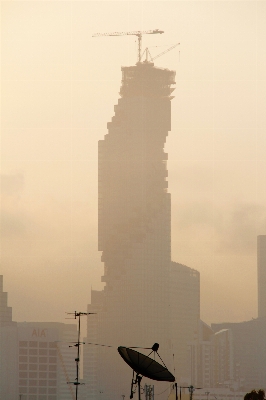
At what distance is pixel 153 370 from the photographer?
343ft

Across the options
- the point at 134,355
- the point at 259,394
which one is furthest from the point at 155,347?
the point at 259,394

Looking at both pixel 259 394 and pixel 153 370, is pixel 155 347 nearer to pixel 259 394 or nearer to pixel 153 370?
pixel 153 370

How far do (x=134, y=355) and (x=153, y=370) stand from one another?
2516 millimetres

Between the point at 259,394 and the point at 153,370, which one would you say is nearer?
the point at 153,370

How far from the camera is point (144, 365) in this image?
104 m

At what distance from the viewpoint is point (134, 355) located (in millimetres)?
103812

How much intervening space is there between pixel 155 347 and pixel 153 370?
22.7ft

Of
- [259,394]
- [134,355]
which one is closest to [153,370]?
[134,355]

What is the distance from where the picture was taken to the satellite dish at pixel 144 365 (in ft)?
340

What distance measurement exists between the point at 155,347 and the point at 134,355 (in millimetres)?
6022

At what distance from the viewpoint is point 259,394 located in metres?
119

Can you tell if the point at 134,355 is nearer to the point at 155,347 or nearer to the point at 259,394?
the point at 155,347

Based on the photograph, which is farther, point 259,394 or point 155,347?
point 259,394

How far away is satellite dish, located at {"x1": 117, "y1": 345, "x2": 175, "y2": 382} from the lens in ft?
340
